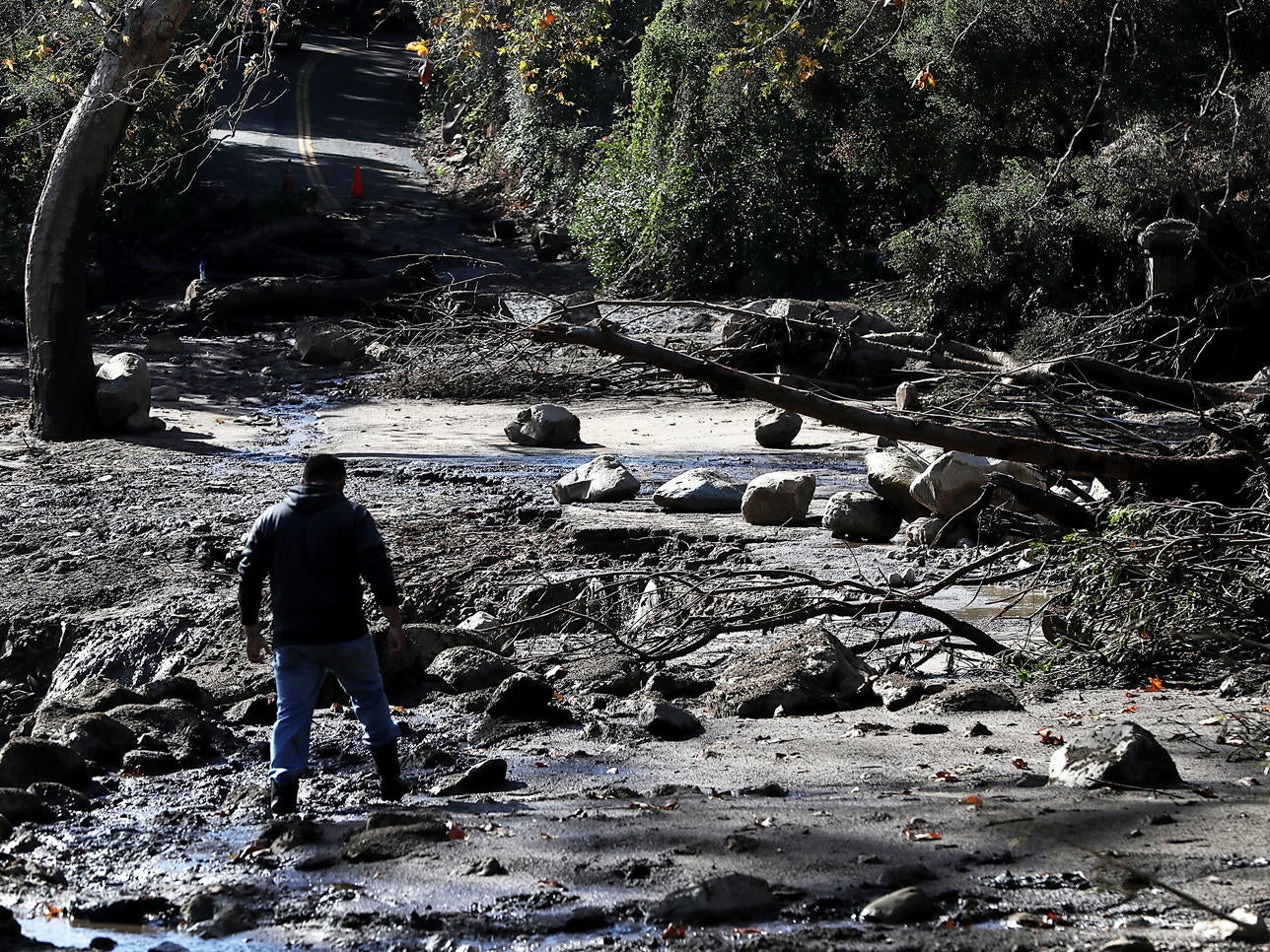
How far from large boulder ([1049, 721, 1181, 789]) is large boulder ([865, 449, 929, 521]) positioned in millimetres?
4626

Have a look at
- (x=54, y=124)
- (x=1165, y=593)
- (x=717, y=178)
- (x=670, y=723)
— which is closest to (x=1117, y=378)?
(x=1165, y=593)

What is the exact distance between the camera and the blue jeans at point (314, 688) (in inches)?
201

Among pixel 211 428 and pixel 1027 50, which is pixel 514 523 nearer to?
pixel 211 428

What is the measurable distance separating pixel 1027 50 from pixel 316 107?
2860cm

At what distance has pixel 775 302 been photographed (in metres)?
16.2

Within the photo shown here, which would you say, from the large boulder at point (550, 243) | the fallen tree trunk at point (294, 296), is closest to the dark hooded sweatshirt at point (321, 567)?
the fallen tree trunk at point (294, 296)

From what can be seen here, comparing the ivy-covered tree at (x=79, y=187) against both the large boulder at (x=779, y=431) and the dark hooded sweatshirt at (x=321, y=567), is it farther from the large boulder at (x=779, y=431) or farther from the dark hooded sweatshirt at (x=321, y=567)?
the dark hooded sweatshirt at (x=321, y=567)

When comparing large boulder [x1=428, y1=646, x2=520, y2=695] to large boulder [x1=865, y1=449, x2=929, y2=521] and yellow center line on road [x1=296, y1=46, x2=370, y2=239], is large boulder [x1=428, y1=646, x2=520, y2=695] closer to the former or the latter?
large boulder [x1=865, y1=449, x2=929, y2=521]

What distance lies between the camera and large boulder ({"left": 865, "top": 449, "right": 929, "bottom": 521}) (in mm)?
9273

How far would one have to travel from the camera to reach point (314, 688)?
520 centimetres

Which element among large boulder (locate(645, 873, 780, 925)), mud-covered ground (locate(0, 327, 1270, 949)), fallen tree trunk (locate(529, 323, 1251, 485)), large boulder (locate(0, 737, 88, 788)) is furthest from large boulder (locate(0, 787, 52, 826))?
fallen tree trunk (locate(529, 323, 1251, 485))

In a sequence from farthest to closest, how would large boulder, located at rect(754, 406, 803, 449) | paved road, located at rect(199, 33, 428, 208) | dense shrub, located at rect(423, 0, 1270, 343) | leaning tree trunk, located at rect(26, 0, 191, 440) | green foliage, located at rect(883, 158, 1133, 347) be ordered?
paved road, located at rect(199, 33, 428, 208) → green foliage, located at rect(883, 158, 1133, 347) → dense shrub, located at rect(423, 0, 1270, 343) → leaning tree trunk, located at rect(26, 0, 191, 440) → large boulder, located at rect(754, 406, 803, 449)

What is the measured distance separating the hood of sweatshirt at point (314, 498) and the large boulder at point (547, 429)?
8529 millimetres

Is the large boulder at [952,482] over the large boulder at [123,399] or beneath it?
over
